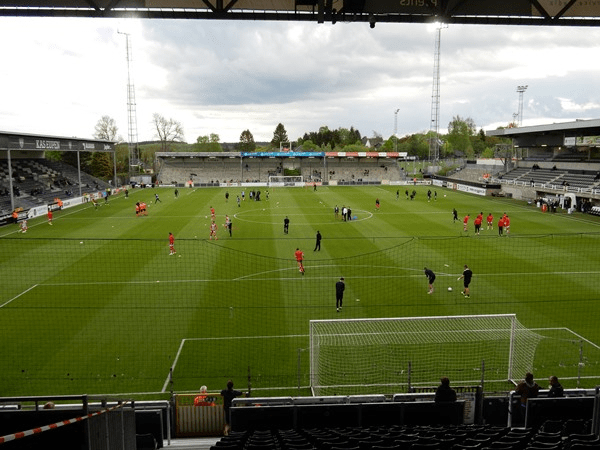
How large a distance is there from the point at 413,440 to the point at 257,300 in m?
13.1

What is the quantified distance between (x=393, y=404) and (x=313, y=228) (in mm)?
26841

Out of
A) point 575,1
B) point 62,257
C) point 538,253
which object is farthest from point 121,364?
point 538,253

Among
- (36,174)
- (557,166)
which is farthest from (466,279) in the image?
(36,174)

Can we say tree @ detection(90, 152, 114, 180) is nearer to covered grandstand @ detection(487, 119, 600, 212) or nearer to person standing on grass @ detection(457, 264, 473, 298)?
covered grandstand @ detection(487, 119, 600, 212)

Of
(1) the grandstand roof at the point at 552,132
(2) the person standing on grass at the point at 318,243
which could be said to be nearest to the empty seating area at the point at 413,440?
(2) the person standing on grass at the point at 318,243

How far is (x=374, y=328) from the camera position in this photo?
14562 mm

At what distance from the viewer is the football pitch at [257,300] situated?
12.6 m

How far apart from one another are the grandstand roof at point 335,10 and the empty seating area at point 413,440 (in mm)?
5902

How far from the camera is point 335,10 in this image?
7.09 metres

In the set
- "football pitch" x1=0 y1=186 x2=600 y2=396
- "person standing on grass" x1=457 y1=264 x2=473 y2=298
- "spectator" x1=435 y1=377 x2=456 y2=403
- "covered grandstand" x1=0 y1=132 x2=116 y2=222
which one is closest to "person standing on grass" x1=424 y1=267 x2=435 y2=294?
"football pitch" x1=0 y1=186 x2=600 y2=396

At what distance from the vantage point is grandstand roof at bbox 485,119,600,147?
49.4 metres

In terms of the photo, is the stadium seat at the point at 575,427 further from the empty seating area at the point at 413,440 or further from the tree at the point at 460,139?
the tree at the point at 460,139

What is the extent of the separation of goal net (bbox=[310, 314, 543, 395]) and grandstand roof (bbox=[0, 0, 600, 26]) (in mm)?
7560

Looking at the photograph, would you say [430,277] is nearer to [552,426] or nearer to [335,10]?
[552,426]
